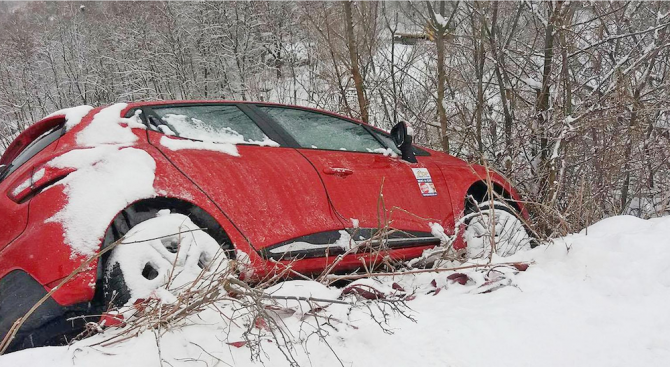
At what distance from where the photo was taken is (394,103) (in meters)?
7.25

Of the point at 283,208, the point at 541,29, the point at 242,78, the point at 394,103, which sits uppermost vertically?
the point at 242,78

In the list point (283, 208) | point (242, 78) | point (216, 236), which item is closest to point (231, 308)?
point (216, 236)

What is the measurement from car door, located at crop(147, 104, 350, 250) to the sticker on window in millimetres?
924

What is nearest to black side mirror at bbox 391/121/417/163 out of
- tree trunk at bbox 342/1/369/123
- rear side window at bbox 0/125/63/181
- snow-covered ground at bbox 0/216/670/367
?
snow-covered ground at bbox 0/216/670/367

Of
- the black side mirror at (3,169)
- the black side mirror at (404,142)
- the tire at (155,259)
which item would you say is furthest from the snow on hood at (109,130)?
the black side mirror at (404,142)

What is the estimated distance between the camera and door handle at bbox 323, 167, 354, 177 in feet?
9.23

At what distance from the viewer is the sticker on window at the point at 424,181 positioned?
3.35 metres

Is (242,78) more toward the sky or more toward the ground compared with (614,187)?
more toward the sky

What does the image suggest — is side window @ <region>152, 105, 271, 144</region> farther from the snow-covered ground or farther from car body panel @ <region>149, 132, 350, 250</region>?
the snow-covered ground

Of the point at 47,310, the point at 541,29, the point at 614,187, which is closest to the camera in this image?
the point at 47,310

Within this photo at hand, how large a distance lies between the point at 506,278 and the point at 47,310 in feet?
6.25

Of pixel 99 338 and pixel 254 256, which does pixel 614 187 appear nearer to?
pixel 254 256

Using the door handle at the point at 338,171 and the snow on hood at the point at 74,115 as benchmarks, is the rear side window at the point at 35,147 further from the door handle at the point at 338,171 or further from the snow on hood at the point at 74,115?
the door handle at the point at 338,171

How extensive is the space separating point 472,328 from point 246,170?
1.38 m
